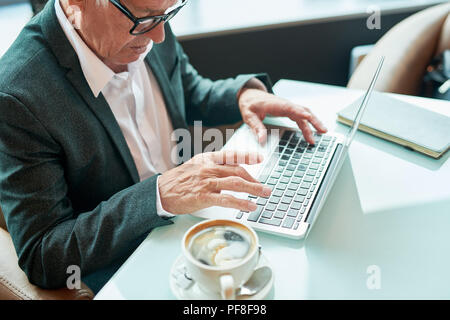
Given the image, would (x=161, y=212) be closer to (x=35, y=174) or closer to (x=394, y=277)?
(x=35, y=174)

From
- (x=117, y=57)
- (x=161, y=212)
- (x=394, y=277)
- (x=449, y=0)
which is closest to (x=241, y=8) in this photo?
(x=449, y=0)

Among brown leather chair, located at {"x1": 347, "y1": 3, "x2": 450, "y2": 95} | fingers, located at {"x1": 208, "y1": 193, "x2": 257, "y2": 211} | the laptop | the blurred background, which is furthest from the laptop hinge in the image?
the blurred background

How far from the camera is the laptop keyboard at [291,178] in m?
0.81

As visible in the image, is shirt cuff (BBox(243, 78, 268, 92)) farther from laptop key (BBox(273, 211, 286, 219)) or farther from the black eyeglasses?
laptop key (BBox(273, 211, 286, 219))

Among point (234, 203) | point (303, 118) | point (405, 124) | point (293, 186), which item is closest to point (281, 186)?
point (293, 186)

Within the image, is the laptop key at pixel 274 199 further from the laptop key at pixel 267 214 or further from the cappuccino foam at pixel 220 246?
the cappuccino foam at pixel 220 246

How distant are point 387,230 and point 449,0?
5.53 ft

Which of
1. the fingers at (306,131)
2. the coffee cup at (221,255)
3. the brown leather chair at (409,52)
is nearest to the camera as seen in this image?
the coffee cup at (221,255)

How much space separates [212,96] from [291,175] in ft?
1.55

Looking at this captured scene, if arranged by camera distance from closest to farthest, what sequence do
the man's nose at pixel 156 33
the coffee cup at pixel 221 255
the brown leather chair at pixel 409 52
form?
the coffee cup at pixel 221 255 < the man's nose at pixel 156 33 < the brown leather chair at pixel 409 52

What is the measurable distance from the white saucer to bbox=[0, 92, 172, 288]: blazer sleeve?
13 centimetres

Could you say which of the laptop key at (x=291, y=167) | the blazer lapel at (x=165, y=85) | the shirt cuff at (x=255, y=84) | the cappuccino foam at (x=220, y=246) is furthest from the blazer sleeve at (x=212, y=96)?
the cappuccino foam at (x=220, y=246)

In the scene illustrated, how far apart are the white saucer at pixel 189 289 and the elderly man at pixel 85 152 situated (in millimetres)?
127

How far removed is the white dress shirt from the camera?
3.03 feet
